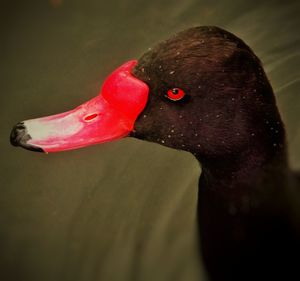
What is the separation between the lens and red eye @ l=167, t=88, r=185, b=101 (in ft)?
4.58

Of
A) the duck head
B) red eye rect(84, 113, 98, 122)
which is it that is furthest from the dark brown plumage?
red eye rect(84, 113, 98, 122)

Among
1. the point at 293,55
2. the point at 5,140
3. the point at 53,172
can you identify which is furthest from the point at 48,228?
the point at 293,55

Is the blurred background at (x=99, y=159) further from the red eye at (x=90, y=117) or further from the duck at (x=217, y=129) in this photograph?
the red eye at (x=90, y=117)

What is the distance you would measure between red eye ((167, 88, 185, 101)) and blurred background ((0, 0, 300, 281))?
27.0 inches

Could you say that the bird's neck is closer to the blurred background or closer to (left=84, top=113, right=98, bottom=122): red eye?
the blurred background

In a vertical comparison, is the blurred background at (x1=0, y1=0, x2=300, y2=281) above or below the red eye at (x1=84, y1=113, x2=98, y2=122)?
below

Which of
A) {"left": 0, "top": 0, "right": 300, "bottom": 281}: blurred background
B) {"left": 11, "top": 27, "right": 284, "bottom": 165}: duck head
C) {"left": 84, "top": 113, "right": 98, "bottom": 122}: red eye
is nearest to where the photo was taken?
{"left": 11, "top": 27, "right": 284, "bottom": 165}: duck head

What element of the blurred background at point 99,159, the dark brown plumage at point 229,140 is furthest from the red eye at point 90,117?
the blurred background at point 99,159

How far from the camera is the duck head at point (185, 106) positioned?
1361mm

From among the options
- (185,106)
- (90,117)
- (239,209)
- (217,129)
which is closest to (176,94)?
(185,106)

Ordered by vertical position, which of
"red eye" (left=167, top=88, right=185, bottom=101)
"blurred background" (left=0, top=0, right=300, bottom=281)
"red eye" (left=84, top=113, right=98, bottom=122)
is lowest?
"blurred background" (left=0, top=0, right=300, bottom=281)

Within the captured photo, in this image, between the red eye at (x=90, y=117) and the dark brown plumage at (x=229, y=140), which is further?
the red eye at (x=90, y=117)

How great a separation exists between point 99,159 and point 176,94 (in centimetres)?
98

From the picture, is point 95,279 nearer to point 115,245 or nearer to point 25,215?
point 115,245
